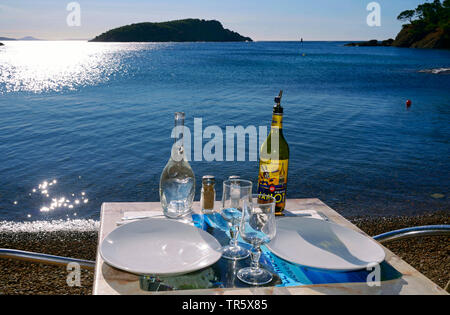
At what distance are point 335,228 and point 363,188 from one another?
6119 millimetres

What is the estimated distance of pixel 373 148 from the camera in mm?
10828

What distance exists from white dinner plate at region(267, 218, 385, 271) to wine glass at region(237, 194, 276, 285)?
136 millimetres

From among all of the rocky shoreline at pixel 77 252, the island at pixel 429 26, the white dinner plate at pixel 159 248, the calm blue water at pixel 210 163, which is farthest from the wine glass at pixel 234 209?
the island at pixel 429 26

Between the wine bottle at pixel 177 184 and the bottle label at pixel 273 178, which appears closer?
the wine bottle at pixel 177 184

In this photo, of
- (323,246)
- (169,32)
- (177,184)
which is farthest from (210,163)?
(169,32)

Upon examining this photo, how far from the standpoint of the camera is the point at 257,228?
1.47m

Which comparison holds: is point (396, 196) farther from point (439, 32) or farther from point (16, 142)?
point (439, 32)

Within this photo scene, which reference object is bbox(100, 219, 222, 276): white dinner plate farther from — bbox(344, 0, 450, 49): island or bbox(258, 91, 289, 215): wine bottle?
bbox(344, 0, 450, 49): island

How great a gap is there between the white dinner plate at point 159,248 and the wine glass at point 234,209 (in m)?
0.07

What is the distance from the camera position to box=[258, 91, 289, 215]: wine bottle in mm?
2033

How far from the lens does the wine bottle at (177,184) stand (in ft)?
6.32

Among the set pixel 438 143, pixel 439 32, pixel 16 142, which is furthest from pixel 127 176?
pixel 439 32
